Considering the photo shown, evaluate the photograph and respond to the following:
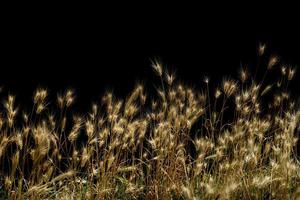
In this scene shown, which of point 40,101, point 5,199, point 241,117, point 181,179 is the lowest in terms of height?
point 5,199

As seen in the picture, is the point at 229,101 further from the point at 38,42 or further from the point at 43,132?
the point at 43,132

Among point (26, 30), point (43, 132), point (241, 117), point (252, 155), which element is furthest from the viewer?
point (26, 30)

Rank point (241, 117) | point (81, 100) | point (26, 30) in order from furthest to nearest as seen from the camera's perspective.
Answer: point (26, 30) < point (81, 100) < point (241, 117)

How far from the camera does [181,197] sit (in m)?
2.56

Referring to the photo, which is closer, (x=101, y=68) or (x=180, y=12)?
Answer: (x=101, y=68)

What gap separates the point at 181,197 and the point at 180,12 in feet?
6.72

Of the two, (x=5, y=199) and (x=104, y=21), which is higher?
(x=104, y=21)

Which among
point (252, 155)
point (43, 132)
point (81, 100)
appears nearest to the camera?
point (43, 132)

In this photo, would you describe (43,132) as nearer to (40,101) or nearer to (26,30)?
(40,101)

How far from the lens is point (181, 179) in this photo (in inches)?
97.9

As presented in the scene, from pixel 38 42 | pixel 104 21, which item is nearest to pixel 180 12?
pixel 104 21

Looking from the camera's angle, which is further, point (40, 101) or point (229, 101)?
point (229, 101)

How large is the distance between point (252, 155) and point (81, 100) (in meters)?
1.67

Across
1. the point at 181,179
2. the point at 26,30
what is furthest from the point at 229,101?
the point at 26,30
